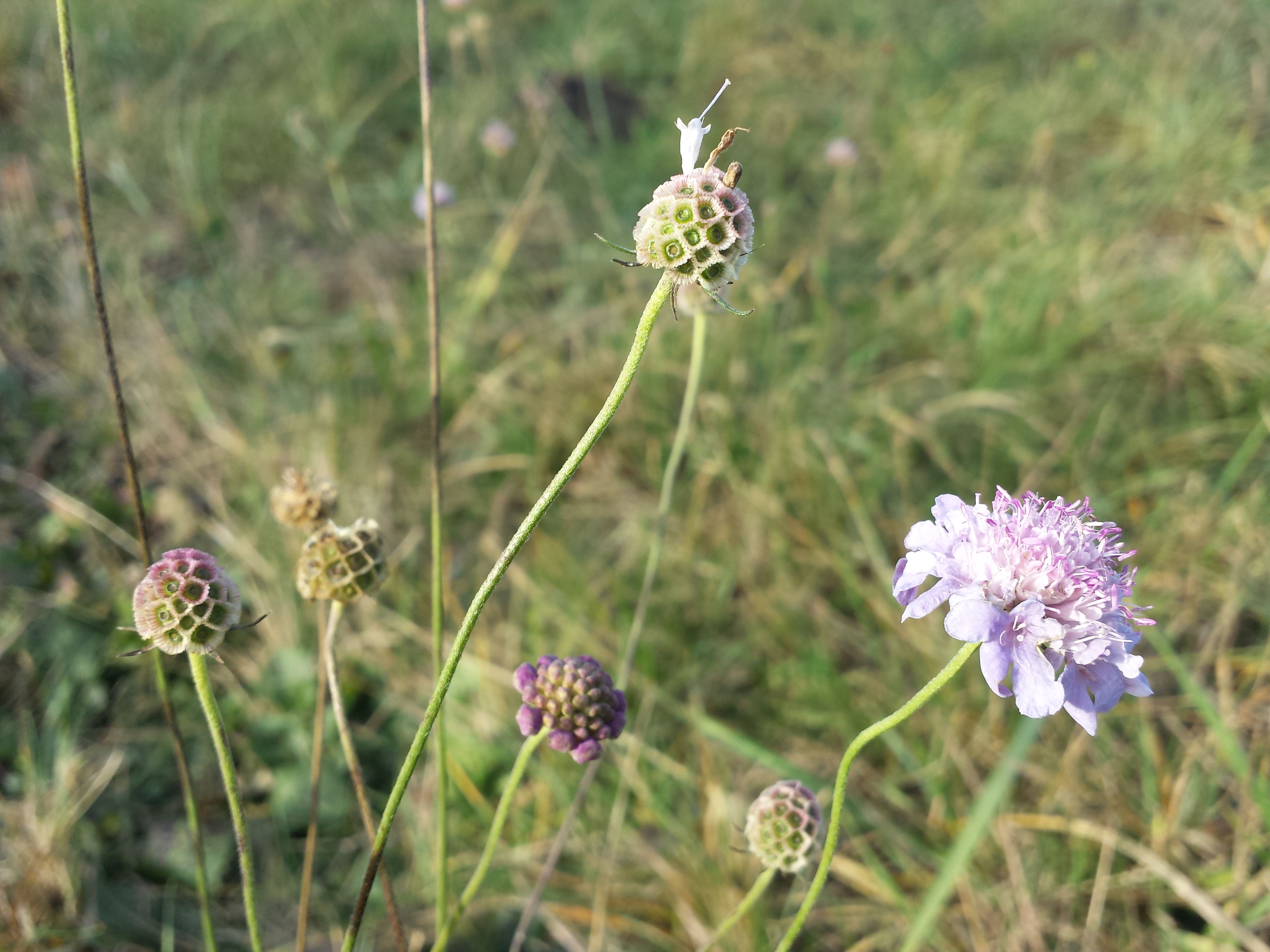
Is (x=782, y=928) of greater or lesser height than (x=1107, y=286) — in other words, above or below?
below

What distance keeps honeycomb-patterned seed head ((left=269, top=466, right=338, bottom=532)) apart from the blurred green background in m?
0.80

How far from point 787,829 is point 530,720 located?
370mm

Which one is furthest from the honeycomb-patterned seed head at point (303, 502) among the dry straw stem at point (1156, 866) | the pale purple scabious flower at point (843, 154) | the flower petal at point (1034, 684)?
the pale purple scabious flower at point (843, 154)

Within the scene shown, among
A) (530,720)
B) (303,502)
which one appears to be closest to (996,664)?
(530,720)

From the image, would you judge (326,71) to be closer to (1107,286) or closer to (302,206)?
(302,206)

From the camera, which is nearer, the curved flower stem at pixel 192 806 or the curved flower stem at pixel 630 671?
the curved flower stem at pixel 192 806

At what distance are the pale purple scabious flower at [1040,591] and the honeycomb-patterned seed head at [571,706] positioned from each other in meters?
0.39

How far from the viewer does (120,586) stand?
2195mm

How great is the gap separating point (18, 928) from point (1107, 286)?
346 centimetres

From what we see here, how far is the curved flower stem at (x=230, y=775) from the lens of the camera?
86 cm

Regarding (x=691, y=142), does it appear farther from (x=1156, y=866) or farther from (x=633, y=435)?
(x=633, y=435)

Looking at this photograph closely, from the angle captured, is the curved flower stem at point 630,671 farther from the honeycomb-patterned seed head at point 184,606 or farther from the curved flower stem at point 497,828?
the honeycomb-patterned seed head at point 184,606

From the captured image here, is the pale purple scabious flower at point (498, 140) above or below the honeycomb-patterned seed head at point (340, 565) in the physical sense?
above

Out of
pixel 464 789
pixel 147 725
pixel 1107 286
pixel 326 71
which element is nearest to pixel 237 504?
pixel 147 725
